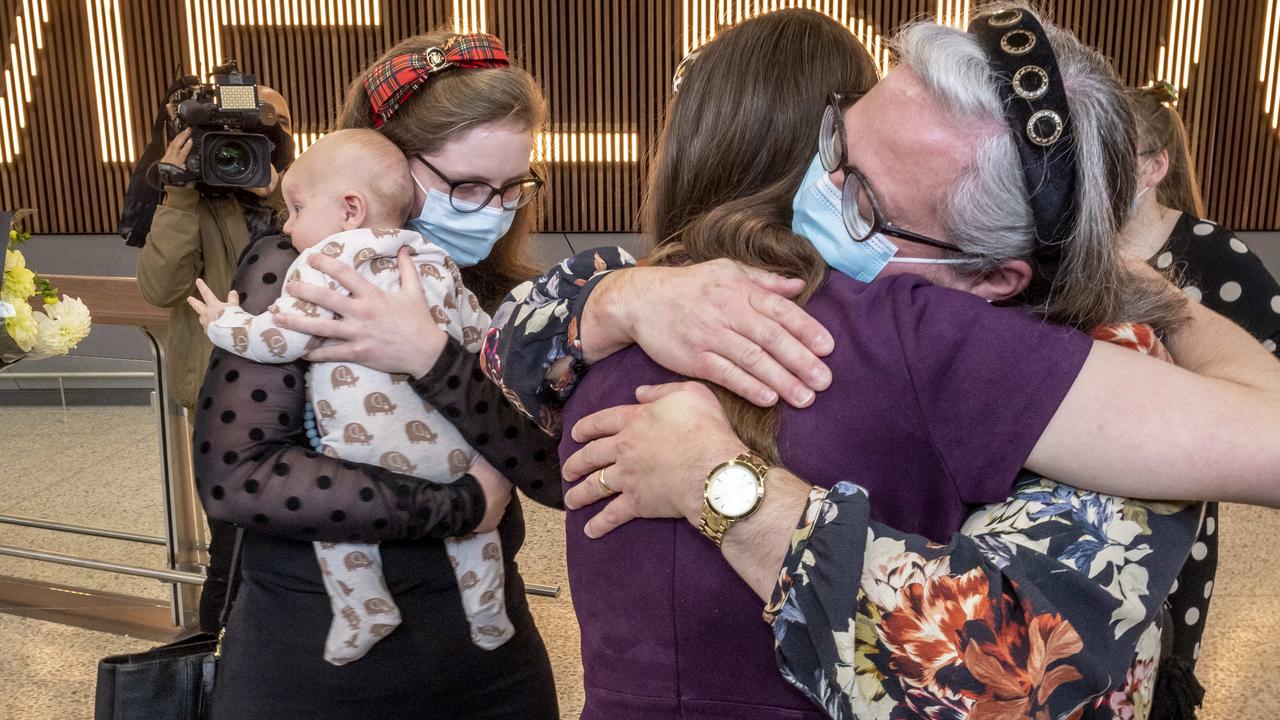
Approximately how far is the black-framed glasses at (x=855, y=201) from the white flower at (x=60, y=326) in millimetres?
1903

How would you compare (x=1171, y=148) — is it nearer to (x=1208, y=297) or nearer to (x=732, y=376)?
(x=1208, y=297)

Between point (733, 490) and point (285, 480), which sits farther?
point (285, 480)

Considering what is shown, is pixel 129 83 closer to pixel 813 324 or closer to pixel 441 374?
pixel 441 374

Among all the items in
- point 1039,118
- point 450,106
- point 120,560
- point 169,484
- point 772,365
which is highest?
point 1039,118

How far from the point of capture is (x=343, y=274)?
148cm

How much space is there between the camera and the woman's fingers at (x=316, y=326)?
142 cm

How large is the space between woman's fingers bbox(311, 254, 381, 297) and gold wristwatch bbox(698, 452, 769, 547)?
75 cm

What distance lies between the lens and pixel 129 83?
6016 mm

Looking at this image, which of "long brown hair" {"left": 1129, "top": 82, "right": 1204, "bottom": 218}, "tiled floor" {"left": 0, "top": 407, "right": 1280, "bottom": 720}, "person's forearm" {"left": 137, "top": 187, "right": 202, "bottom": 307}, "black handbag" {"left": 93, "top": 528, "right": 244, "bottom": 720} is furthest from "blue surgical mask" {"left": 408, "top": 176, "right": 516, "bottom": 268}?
"tiled floor" {"left": 0, "top": 407, "right": 1280, "bottom": 720}

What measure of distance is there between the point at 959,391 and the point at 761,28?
0.55 metres

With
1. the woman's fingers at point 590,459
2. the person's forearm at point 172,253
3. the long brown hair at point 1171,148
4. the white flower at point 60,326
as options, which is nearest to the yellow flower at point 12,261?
the white flower at point 60,326

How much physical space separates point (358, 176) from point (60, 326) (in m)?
1.14

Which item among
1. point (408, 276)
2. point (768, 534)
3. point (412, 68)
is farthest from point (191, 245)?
point (768, 534)

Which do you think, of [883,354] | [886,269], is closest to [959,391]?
[883,354]
